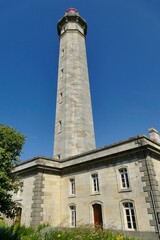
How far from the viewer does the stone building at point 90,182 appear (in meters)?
14.9

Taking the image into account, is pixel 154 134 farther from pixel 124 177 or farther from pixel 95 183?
pixel 95 183

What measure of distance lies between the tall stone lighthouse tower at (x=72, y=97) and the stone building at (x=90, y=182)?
140 mm

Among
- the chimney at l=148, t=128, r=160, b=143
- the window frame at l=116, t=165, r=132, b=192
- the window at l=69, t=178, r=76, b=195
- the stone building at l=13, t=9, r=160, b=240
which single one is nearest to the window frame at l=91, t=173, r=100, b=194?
the stone building at l=13, t=9, r=160, b=240

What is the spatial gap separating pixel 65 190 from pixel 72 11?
34807 mm

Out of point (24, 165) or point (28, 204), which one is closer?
point (28, 204)

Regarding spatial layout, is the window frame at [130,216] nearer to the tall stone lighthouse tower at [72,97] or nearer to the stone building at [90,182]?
the stone building at [90,182]

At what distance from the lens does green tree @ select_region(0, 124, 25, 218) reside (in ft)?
47.5

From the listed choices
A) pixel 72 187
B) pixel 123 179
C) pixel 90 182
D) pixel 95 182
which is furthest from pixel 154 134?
pixel 72 187

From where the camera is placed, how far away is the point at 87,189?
18719mm

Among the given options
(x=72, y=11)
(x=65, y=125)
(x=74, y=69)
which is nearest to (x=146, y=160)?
(x=65, y=125)

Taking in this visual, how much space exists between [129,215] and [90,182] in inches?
188

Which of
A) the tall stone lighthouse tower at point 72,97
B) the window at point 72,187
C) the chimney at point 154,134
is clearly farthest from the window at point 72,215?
the chimney at point 154,134

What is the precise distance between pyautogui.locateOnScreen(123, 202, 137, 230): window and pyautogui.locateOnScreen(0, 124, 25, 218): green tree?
9.29 m

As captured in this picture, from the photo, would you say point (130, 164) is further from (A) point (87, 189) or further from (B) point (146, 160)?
(A) point (87, 189)
